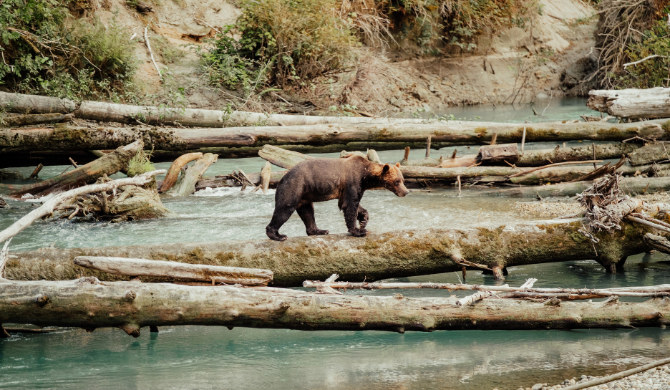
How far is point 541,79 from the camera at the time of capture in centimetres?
2667

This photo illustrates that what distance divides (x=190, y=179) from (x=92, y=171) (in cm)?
179

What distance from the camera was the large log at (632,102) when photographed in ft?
36.4

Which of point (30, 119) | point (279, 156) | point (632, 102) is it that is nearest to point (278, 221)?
point (279, 156)

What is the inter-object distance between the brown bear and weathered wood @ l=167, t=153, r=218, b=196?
4967 mm

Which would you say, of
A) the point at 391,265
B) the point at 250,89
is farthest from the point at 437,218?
the point at 250,89

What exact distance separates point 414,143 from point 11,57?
10257 mm

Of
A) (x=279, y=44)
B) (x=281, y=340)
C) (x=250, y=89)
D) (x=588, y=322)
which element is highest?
(x=279, y=44)

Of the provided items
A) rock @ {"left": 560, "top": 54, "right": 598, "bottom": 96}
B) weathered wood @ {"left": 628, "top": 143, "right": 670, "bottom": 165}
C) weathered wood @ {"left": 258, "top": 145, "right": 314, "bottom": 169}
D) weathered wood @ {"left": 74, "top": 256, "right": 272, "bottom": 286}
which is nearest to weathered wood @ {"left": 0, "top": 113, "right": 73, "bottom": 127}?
weathered wood @ {"left": 258, "top": 145, "right": 314, "bottom": 169}

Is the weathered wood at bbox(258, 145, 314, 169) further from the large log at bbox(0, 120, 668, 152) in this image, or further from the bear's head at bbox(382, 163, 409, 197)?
the bear's head at bbox(382, 163, 409, 197)

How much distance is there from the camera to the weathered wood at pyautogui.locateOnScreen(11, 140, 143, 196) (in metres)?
10.4

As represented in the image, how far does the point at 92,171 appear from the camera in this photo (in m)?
10.4

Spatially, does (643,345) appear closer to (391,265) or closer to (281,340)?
(391,265)

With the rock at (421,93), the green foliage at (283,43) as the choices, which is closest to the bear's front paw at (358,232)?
the green foliage at (283,43)

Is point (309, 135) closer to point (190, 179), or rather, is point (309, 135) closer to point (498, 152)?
point (190, 179)
